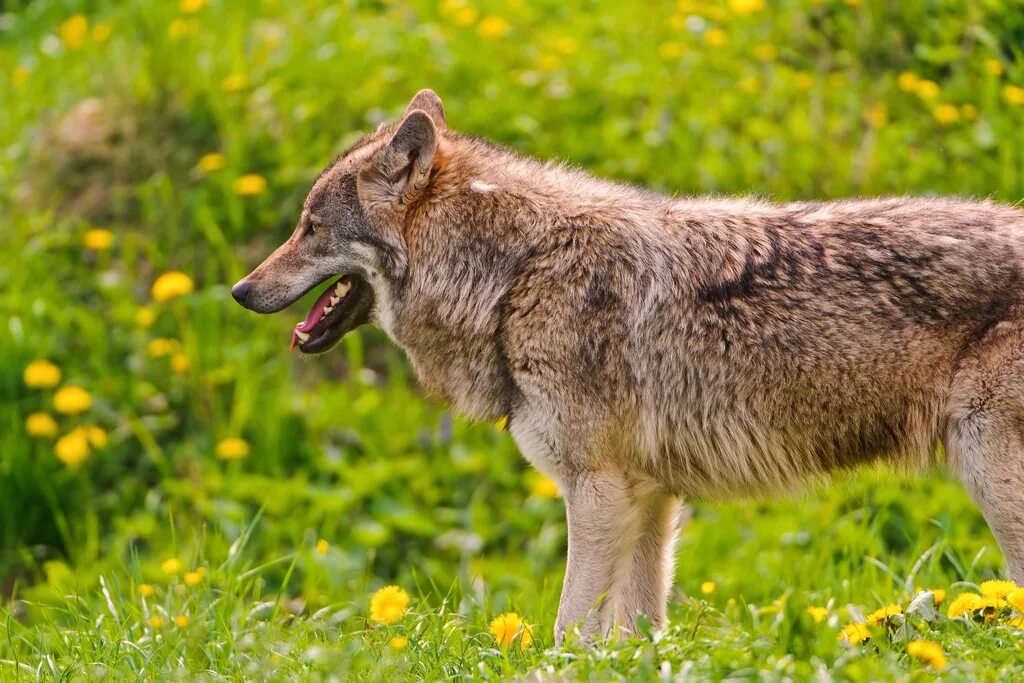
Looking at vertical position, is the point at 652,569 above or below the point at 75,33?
below

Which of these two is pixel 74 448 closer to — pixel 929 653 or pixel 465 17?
pixel 465 17

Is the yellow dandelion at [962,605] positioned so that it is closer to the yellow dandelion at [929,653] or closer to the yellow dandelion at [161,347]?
the yellow dandelion at [929,653]

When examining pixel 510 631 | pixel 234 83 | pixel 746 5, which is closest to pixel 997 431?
pixel 510 631

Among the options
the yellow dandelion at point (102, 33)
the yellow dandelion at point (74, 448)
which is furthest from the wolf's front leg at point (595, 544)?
the yellow dandelion at point (102, 33)

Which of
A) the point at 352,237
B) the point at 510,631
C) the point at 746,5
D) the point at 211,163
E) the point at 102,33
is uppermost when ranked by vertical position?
the point at 102,33

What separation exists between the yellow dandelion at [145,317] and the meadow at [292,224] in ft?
0.07

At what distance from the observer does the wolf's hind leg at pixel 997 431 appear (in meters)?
3.89

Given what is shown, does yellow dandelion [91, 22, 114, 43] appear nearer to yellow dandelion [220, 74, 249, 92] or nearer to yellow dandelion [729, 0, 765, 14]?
yellow dandelion [220, 74, 249, 92]

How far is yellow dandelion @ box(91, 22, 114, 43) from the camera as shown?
28.8 feet

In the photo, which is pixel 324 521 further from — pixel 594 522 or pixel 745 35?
pixel 745 35

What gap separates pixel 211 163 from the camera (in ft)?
24.7

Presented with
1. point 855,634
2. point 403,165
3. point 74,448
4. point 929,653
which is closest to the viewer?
point 929,653

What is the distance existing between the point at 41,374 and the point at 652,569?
381cm

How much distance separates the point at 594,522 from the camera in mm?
4152
